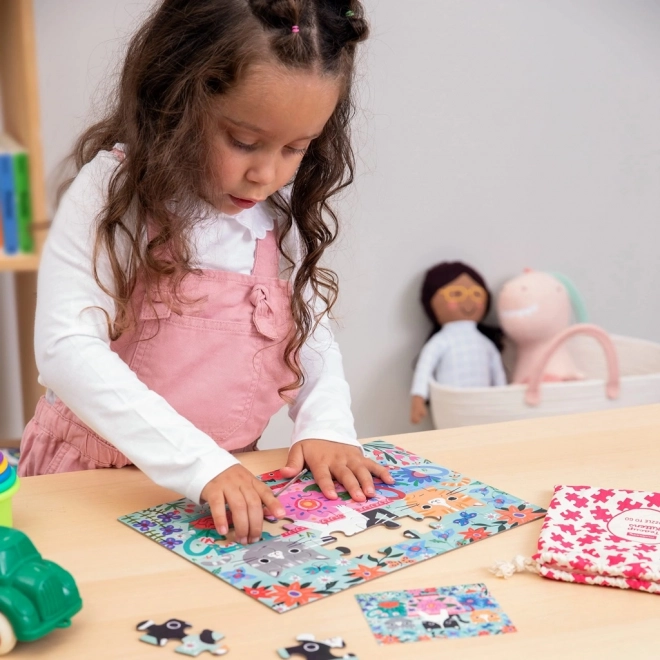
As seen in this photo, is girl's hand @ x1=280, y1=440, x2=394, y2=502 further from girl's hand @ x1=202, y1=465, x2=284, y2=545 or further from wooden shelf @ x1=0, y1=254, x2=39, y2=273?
wooden shelf @ x1=0, y1=254, x2=39, y2=273

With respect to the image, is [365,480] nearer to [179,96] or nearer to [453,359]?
[179,96]

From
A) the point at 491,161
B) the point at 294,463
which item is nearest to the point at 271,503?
the point at 294,463

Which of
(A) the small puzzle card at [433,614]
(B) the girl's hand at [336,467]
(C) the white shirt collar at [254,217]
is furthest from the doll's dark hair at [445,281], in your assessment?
(A) the small puzzle card at [433,614]

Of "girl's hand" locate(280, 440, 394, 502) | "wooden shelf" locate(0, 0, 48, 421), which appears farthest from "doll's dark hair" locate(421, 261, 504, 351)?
"girl's hand" locate(280, 440, 394, 502)

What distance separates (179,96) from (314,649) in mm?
567

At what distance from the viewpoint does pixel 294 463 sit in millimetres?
973

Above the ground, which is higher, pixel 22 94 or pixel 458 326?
pixel 22 94

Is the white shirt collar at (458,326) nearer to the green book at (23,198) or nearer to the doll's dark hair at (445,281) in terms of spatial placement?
the doll's dark hair at (445,281)

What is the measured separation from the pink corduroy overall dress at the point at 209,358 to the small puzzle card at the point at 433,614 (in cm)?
42

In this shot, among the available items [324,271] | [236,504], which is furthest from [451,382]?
[236,504]

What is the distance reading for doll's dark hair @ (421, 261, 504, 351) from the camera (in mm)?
2277

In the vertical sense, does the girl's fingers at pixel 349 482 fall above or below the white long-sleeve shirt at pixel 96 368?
below

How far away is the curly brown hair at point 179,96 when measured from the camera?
90 cm

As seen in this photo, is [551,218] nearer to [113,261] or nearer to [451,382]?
[451,382]
